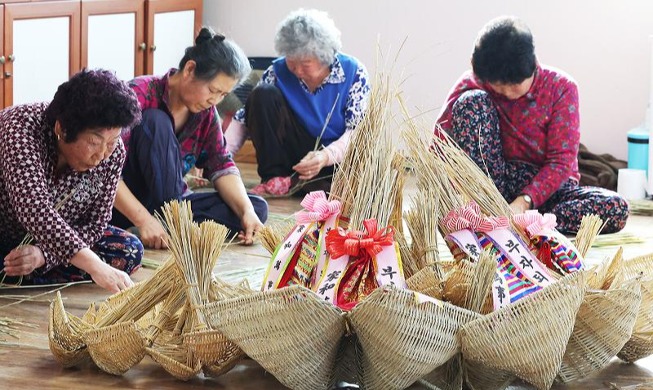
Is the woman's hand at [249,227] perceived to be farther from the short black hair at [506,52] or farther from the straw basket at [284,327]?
the straw basket at [284,327]

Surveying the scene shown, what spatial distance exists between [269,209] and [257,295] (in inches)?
103

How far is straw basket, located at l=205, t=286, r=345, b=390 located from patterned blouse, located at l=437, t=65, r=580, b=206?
81.3 inches

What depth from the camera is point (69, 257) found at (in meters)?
3.35

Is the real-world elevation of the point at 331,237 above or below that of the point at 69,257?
above

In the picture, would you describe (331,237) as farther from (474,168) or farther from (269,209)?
(269,209)

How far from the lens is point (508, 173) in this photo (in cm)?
477

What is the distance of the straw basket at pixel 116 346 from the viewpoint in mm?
2859

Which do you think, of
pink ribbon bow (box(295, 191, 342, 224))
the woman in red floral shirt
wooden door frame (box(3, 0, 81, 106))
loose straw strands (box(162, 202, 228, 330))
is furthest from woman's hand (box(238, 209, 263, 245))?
loose straw strands (box(162, 202, 228, 330))

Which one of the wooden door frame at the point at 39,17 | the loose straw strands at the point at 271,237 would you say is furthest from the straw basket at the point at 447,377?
the wooden door frame at the point at 39,17

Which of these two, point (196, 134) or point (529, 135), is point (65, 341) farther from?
point (529, 135)

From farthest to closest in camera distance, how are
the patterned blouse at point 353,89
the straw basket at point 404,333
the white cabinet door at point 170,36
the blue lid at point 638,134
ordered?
the white cabinet door at point 170,36 < the blue lid at point 638,134 < the patterned blouse at point 353,89 < the straw basket at point 404,333

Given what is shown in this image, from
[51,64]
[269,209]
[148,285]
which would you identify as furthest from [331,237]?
[51,64]

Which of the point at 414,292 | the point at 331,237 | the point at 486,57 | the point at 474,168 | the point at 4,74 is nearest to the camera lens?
the point at 414,292

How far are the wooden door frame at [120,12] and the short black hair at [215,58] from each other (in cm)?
153
